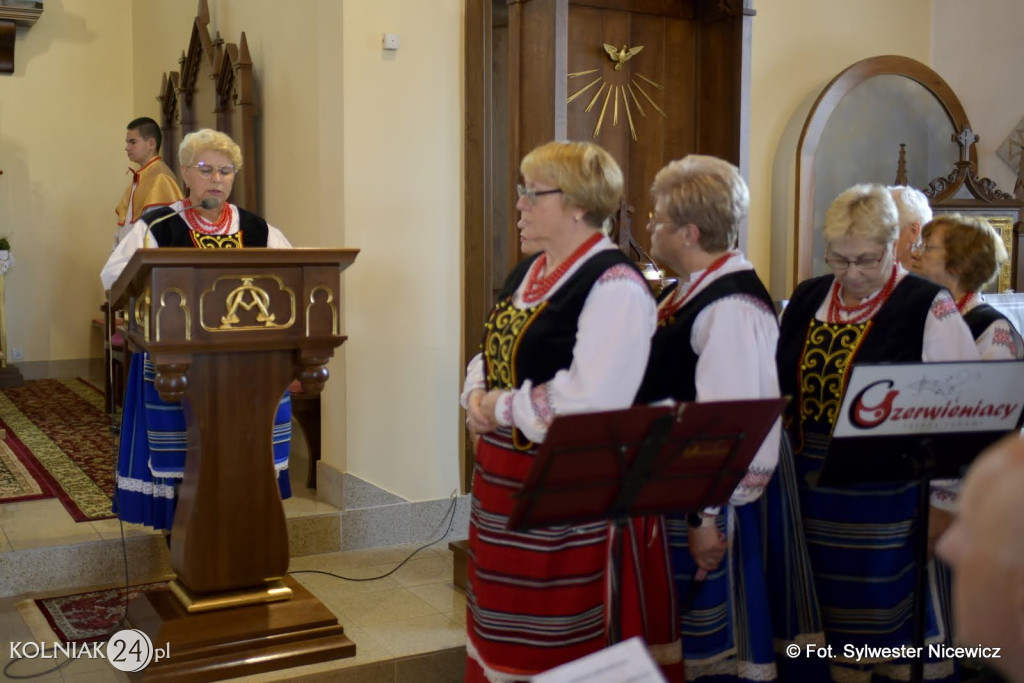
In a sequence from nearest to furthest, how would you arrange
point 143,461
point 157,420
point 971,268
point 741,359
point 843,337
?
point 741,359, point 843,337, point 971,268, point 157,420, point 143,461

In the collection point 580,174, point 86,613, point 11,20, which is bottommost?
point 86,613

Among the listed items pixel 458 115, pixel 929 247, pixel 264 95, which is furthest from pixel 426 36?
pixel 929 247

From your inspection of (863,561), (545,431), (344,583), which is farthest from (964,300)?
(344,583)

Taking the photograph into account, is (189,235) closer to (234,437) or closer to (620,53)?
(234,437)

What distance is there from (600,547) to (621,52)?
277cm

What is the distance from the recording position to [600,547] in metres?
2.54

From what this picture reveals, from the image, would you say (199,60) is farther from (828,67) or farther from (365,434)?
(828,67)

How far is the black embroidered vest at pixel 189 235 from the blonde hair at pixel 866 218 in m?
2.10

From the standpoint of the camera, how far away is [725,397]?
2367 millimetres

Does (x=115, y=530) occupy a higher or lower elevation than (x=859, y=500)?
lower

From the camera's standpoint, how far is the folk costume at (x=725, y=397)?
7.93 feet

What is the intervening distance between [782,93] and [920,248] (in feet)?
7.50

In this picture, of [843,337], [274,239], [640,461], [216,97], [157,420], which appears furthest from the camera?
[216,97]

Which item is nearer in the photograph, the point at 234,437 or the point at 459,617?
the point at 234,437
